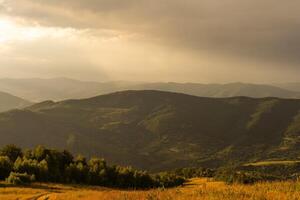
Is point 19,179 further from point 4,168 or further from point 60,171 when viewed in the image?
point 60,171

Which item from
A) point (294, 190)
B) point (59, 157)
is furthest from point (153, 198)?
point (59, 157)

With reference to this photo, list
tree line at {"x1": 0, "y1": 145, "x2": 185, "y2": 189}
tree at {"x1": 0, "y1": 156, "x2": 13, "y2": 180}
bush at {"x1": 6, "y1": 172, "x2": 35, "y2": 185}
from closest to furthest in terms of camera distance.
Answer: bush at {"x1": 6, "y1": 172, "x2": 35, "y2": 185} < tree at {"x1": 0, "y1": 156, "x2": 13, "y2": 180} < tree line at {"x1": 0, "y1": 145, "x2": 185, "y2": 189}

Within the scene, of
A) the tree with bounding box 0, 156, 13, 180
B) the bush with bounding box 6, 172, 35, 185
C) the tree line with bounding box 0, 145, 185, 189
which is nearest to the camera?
the bush with bounding box 6, 172, 35, 185

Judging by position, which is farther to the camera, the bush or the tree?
the tree

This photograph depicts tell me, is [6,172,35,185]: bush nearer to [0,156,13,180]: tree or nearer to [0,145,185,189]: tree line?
[0,145,185,189]: tree line

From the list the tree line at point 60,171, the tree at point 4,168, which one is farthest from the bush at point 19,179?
the tree at point 4,168

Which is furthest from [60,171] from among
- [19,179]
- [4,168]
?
[19,179]

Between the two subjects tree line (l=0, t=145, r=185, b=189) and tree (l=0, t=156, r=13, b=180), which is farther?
tree line (l=0, t=145, r=185, b=189)

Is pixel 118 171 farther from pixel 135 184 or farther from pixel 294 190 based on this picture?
pixel 294 190

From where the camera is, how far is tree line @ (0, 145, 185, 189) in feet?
149

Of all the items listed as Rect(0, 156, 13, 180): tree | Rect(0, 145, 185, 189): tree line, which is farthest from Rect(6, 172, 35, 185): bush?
Rect(0, 156, 13, 180): tree

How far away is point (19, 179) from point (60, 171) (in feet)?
39.6

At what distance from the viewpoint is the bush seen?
124 ft

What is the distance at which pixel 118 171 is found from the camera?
185 ft
